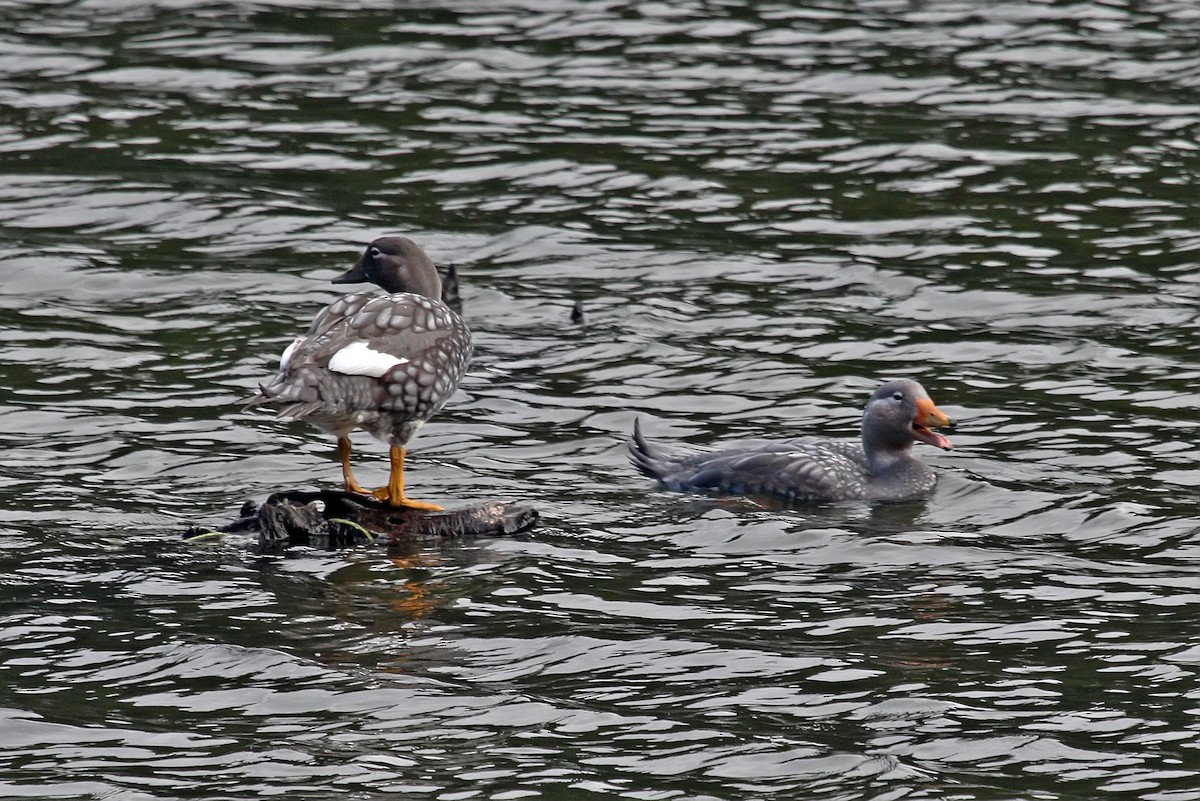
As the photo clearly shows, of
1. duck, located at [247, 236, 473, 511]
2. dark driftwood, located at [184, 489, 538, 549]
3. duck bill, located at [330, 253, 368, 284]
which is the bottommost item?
dark driftwood, located at [184, 489, 538, 549]

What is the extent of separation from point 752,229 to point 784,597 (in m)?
6.72

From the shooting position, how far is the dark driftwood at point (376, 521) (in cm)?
959

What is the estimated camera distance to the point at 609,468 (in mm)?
11062

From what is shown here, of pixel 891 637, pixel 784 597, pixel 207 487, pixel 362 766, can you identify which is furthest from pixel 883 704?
pixel 207 487

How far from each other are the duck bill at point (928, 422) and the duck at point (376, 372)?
100 inches

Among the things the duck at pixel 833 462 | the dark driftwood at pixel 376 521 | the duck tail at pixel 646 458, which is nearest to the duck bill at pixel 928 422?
the duck at pixel 833 462

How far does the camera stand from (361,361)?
9.70 m

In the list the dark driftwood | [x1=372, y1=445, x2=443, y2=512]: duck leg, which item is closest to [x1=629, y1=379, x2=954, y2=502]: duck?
the dark driftwood

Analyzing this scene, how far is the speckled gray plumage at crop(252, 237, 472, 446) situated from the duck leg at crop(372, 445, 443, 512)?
124mm

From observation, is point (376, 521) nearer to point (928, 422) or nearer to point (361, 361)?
point (361, 361)

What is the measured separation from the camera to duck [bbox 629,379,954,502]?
1060 cm

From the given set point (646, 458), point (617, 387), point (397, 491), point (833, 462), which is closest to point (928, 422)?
point (833, 462)

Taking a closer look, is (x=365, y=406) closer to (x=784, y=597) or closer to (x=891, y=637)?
(x=784, y=597)

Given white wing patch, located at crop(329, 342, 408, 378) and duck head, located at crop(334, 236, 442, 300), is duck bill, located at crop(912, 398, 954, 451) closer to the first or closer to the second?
duck head, located at crop(334, 236, 442, 300)
